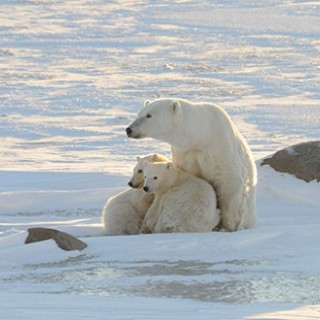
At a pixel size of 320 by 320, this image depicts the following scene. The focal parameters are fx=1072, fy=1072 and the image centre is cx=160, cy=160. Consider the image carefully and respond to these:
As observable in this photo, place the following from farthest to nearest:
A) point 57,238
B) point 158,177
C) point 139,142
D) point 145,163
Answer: point 139,142 → point 145,163 → point 158,177 → point 57,238

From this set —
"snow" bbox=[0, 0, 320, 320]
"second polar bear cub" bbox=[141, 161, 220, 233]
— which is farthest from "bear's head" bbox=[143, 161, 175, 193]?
"snow" bbox=[0, 0, 320, 320]

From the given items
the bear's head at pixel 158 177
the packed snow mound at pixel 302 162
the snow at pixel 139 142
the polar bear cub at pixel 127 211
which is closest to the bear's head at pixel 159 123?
the bear's head at pixel 158 177

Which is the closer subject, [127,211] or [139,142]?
[127,211]

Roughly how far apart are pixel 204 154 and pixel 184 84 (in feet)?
37.1

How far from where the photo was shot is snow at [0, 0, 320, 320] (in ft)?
19.2

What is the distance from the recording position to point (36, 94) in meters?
18.8

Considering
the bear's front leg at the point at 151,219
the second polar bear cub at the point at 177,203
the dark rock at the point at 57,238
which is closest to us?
the dark rock at the point at 57,238

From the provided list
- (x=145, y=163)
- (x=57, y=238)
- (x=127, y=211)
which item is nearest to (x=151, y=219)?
(x=127, y=211)

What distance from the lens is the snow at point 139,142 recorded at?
5.85 metres

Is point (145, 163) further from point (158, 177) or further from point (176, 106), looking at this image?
point (176, 106)

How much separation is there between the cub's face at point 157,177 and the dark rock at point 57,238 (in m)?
1.02

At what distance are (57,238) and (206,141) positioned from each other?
1.55 meters

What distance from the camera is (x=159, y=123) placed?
8.19 metres

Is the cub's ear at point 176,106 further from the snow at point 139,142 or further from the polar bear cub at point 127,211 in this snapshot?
the snow at point 139,142
